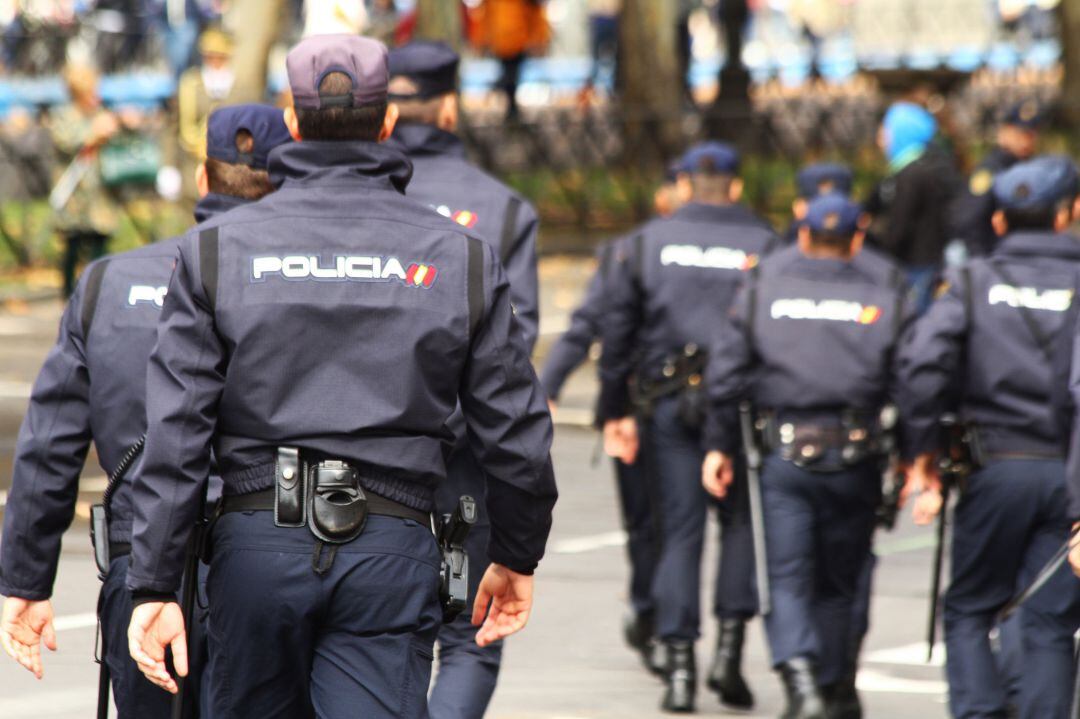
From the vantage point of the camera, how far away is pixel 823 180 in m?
10.2

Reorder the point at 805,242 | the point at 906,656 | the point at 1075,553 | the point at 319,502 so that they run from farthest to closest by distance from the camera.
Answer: the point at 906,656
the point at 805,242
the point at 1075,553
the point at 319,502

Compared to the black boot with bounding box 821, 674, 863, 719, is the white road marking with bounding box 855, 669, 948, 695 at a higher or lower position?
lower

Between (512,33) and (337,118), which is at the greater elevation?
(337,118)

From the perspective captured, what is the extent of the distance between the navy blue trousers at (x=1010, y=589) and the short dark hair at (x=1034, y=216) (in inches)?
29.8

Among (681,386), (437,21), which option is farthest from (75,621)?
(437,21)

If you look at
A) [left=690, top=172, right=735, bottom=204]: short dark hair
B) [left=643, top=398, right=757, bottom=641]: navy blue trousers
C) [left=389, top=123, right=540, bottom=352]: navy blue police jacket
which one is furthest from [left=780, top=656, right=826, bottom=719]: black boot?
[left=690, top=172, right=735, bottom=204]: short dark hair

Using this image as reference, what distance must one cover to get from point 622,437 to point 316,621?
13.9ft

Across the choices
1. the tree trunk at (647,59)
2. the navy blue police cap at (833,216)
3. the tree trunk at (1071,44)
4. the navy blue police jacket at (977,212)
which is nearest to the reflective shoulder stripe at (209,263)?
the navy blue police cap at (833,216)

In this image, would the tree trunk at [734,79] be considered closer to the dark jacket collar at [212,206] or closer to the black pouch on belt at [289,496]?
the dark jacket collar at [212,206]

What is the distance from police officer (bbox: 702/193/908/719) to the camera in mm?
7711

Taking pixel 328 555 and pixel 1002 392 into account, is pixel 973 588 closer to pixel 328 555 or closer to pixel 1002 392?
pixel 1002 392

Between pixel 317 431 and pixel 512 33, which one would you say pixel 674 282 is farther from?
pixel 512 33

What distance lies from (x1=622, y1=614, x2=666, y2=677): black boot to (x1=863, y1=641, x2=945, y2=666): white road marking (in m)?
0.89

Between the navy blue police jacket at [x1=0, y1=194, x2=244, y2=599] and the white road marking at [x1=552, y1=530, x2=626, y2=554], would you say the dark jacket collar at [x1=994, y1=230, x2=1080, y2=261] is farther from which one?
the white road marking at [x1=552, y1=530, x2=626, y2=554]
